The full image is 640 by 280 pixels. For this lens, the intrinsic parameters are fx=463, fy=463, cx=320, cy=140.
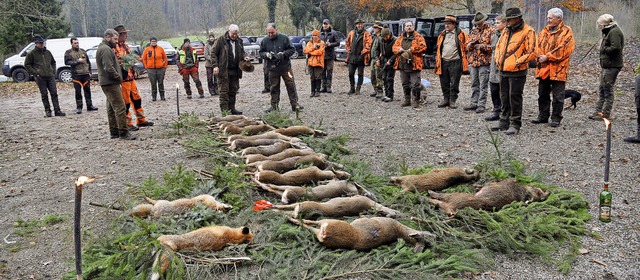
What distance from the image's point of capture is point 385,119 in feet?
32.5

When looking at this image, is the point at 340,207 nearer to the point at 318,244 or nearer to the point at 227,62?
the point at 318,244

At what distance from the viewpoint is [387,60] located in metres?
12.1

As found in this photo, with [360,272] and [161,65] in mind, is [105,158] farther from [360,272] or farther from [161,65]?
[161,65]

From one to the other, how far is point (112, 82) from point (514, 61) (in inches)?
276

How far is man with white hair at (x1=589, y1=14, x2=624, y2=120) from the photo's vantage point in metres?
8.05

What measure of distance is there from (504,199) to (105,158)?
234 inches

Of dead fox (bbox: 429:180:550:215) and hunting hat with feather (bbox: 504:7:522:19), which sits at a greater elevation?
hunting hat with feather (bbox: 504:7:522:19)

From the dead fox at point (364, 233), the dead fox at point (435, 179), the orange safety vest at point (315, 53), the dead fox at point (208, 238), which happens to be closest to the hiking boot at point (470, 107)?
the orange safety vest at point (315, 53)

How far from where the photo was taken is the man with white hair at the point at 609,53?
8.05m

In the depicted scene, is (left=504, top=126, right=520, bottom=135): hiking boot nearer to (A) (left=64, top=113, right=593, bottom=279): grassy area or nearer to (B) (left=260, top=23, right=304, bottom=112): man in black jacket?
(A) (left=64, top=113, right=593, bottom=279): grassy area

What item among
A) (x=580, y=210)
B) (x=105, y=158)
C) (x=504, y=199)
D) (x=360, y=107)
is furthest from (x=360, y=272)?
(x=360, y=107)

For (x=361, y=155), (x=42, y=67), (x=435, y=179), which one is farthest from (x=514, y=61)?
(x=42, y=67)

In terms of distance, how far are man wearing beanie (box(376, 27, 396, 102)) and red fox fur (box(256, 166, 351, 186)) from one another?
7151 millimetres

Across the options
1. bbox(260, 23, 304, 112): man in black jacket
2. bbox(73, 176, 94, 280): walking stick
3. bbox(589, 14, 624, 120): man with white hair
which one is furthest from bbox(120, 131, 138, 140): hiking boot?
bbox(589, 14, 624, 120): man with white hair
